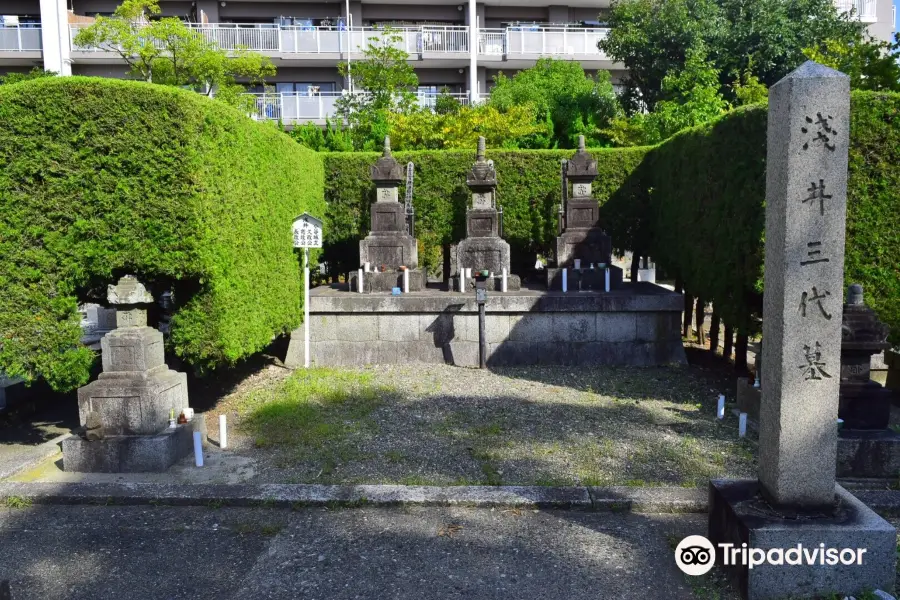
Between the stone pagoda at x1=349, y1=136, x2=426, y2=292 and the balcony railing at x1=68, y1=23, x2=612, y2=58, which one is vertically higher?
the balcony railing at x1=68, y1=23, x2=612, y2=58

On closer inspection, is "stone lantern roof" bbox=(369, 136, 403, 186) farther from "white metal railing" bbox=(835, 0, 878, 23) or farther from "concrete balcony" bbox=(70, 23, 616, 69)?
"white metal railing" bbox=(835, 0, 878, 23)

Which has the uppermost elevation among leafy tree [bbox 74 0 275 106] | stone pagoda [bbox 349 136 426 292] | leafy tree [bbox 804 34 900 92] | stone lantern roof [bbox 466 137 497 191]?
leafy tree [bbox 74 0 275 106]

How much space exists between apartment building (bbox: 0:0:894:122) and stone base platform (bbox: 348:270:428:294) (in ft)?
39.7

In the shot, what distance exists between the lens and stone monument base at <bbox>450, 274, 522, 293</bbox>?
10.9 metres

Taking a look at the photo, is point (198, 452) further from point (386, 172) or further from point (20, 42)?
point (20, 42)

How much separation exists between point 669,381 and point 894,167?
3.62 meters

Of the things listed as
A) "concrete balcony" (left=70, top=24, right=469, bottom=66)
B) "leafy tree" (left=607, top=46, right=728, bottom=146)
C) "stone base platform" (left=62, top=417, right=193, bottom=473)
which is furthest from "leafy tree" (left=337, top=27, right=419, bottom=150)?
"stone base platform" (left=62, top=417, right=193, bottom=473)

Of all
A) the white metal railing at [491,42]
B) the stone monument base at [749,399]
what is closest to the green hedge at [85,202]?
the stone monument base at [749,399]

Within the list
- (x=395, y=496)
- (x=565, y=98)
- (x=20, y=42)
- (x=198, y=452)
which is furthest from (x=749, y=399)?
(x=20, y=42)

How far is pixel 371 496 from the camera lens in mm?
4570

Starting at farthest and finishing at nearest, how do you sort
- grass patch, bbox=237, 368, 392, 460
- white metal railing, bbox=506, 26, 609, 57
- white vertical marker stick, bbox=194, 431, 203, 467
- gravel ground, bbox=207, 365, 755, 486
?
white metal railing, bbox=506, 26, 609, 57 → grass patch, bbox=237, 368, 392, 460 → white vertical marker stick, bbox=194, 431, 203, 467 → gravel ground, bbox=207, 365, 755, 486

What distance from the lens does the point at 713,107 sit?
15750mm

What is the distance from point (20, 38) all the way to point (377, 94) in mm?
12936

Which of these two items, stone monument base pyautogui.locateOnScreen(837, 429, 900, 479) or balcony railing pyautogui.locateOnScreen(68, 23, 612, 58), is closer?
stone monument base pyautogui.locateOnScreen(837, 429, 900, 479)
